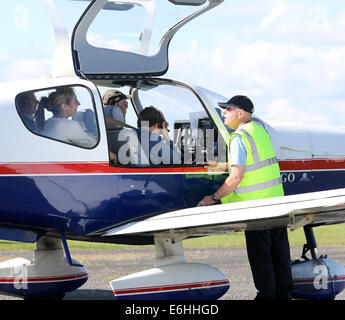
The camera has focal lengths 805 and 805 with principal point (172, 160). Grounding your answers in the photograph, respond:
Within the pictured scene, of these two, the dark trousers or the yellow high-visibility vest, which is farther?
the dark trousers

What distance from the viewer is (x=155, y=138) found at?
8.09m

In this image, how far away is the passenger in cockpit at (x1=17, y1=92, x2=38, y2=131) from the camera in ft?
25.0

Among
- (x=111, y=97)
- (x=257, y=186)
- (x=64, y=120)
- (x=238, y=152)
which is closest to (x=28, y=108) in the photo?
(x=64, y=120)

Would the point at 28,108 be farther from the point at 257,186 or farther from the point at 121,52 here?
the point at 257,186

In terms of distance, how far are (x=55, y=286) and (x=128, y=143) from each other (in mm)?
1938

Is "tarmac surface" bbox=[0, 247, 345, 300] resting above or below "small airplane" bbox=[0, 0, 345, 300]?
below

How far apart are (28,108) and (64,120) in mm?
359

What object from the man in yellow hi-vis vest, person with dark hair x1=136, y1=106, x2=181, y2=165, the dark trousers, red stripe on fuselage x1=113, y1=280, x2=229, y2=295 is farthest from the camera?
person with dark hair x1=136, y1=106, x2=181, y2=165

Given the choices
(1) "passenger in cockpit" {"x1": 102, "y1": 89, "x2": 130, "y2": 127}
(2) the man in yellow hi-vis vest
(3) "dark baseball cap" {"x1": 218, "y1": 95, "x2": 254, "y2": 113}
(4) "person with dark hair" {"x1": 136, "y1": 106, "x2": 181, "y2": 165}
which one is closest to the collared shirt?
(2) the man in yellow hi-vis vest

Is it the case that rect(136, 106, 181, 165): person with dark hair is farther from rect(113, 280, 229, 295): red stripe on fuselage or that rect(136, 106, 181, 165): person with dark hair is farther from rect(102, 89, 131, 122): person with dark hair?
rect(113, 280, 229, 295): red stripe on fuselage

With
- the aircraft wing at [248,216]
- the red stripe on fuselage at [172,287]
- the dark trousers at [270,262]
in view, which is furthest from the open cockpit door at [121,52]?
the red stripe on fuselage at [172,287]

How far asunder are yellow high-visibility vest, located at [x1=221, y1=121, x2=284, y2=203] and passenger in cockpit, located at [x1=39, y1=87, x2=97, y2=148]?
1.46 m

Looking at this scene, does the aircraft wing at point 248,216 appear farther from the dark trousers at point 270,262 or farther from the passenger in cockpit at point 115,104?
the passenger in cockpit at point 115,104

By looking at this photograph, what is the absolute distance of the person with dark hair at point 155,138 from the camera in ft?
26.3
